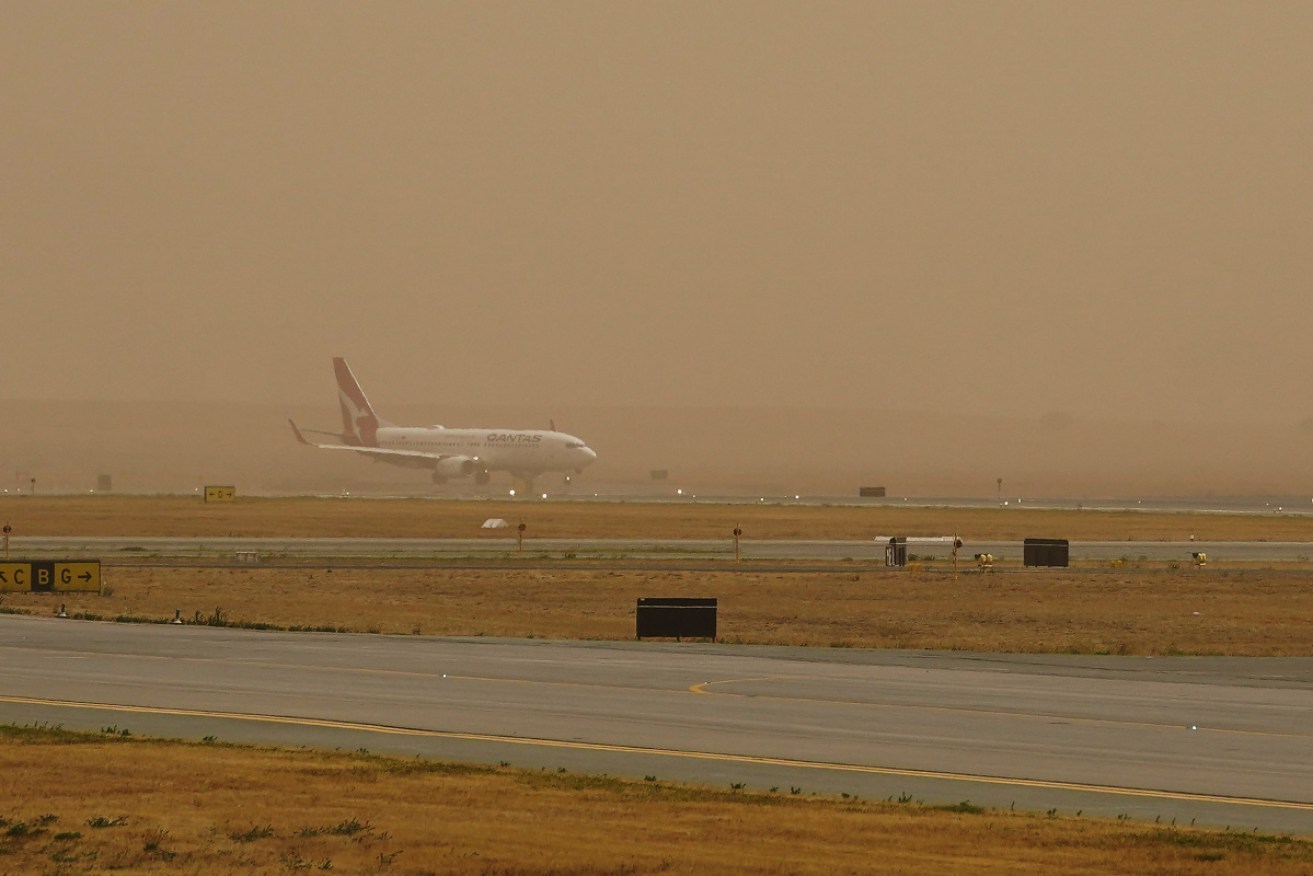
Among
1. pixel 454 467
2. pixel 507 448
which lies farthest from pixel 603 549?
pixel 454 467

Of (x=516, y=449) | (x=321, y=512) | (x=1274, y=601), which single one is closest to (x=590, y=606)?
(x=1274, y=601)

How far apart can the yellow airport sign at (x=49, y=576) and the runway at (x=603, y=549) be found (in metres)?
13.0

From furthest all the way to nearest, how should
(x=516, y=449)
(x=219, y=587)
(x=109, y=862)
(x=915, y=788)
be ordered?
1. (x=516, y=449)
2. (x=219, y=587)
3. (x=915, y=788)
4. (x=109, y=862)

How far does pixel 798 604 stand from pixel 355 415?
109 m

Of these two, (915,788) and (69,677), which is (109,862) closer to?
(915,788)

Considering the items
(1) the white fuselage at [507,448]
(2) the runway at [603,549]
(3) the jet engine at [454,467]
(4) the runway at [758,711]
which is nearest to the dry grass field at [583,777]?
(4) the runway at [758,711]

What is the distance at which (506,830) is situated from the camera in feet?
58.0

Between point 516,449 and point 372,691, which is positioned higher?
point 516,449

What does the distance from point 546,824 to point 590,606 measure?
3467 cm

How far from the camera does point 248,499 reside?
439 ft

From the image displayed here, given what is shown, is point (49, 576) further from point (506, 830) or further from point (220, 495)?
point (220, 495)

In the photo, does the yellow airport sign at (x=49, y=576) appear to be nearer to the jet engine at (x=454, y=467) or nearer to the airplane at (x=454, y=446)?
the airplane at (x=454, y=446)

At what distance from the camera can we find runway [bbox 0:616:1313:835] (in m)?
21.4

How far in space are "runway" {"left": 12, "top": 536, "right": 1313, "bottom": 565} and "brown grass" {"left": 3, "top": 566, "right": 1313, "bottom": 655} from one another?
9533 millimetres
